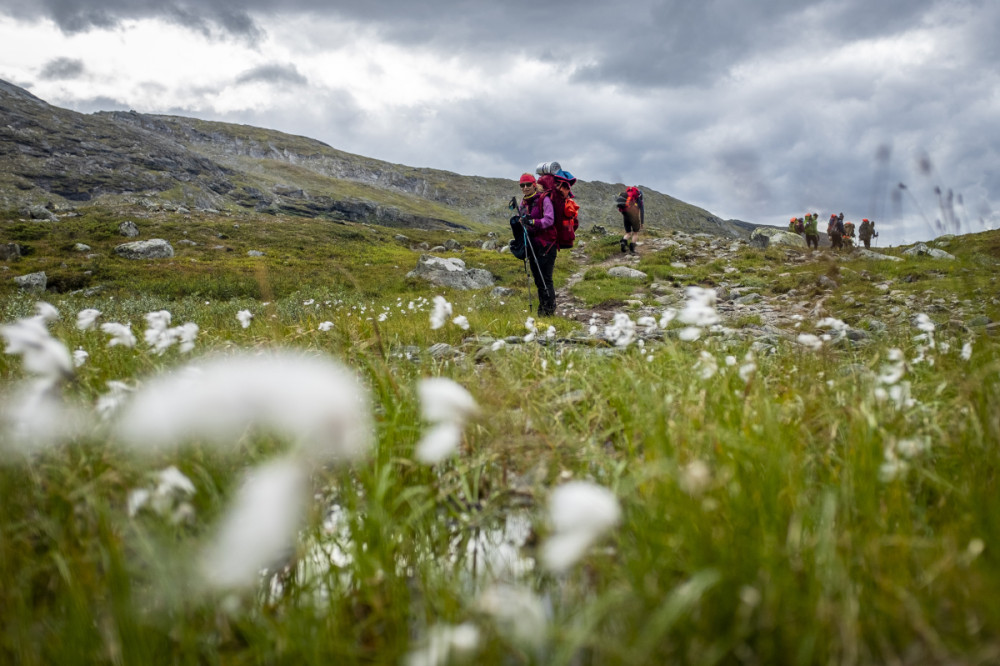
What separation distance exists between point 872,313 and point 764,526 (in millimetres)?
10549

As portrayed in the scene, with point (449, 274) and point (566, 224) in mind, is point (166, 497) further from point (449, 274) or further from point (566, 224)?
point (449, 274)

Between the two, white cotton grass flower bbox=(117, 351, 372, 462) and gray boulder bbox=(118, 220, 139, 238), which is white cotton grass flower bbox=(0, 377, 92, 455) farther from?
gray boulder bbox=(118, 220, 139, 238)

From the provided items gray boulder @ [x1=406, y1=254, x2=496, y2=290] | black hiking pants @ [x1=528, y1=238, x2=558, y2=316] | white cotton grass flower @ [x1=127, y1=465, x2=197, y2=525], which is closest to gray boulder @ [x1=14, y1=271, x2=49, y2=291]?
gray boulder @ [x1=406, y1=254, x2=496, y2=290]

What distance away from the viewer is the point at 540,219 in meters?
10.5

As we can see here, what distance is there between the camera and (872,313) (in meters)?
9.88

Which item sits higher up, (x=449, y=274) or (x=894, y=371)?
(x=449, y=274)

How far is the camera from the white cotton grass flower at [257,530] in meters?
1.71

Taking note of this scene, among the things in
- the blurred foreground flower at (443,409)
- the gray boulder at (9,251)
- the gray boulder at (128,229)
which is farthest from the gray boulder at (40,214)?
the blurred foreground flower at (443,409)

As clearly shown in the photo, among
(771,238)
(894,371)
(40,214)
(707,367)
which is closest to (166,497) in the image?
(707,367)

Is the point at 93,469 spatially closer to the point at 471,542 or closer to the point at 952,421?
the point at 471,542

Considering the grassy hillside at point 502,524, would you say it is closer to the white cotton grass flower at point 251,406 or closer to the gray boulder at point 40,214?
the white cotton grass flower at point 251,406

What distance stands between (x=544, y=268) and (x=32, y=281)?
27118mm

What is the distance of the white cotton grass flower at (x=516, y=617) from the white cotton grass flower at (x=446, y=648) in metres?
0.07

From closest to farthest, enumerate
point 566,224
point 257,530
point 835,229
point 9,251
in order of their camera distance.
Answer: point 257,530, point 566,224, point 835,229, point 9,251
